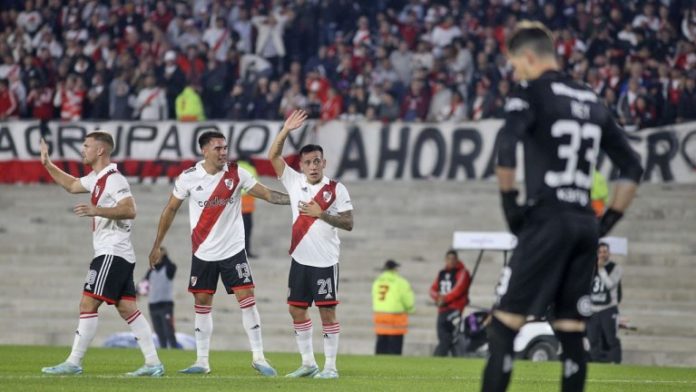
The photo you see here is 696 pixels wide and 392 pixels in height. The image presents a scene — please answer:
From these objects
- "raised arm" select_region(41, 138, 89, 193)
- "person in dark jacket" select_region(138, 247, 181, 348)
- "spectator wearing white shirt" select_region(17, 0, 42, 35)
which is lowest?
"person in dark jacket" select_region(138, 247, 181, 348)

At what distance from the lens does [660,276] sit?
2594 centimetres

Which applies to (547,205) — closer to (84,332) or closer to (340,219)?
(340,219)

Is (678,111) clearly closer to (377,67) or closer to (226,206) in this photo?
(377,67)

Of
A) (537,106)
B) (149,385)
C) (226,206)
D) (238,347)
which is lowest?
(238,347)

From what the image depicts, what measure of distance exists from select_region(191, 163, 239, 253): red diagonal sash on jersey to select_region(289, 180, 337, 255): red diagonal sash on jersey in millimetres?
741

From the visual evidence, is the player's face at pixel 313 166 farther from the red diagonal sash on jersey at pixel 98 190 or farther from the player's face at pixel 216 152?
the red diagonal sash on jersey at pixel 98 190

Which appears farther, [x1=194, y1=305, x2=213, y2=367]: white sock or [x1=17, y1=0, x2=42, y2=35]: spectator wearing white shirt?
[x1=17, y1=0, x2=42, y2=35]: spectator wearing white shirt

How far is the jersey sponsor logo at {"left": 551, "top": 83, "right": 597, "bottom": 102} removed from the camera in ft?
27.0

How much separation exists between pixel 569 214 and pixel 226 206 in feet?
22.3

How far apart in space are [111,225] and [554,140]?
20.8 feet

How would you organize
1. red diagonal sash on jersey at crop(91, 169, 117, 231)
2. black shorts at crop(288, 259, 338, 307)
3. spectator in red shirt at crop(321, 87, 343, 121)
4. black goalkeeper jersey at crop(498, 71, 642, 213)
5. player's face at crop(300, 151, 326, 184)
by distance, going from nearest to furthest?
black goalkeeper jersey at crop(498, 71, 642, 213)
red diagonal sash on jersey at crop(91, 169, 117, 231)
black shorts at crop(288, 259, 338, 307)
player's face at crop(300, 151, 326, 184)
spectator in red shirt at crop(321, 87, 343, 121)

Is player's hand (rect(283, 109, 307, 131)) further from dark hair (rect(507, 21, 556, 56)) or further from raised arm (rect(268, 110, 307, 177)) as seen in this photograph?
dark hair (rect(507, 21, 556, 56))

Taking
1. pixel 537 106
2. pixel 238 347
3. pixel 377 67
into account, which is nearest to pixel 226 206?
pixel 537 106

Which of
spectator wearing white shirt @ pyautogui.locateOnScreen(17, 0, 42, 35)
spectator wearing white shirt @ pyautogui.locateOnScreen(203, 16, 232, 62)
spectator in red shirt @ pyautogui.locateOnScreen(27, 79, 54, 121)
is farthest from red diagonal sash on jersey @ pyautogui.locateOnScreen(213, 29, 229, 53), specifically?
spectator wearing white shirt @ pyautogui.locateOnScreen(17, 0, 42, 35)
